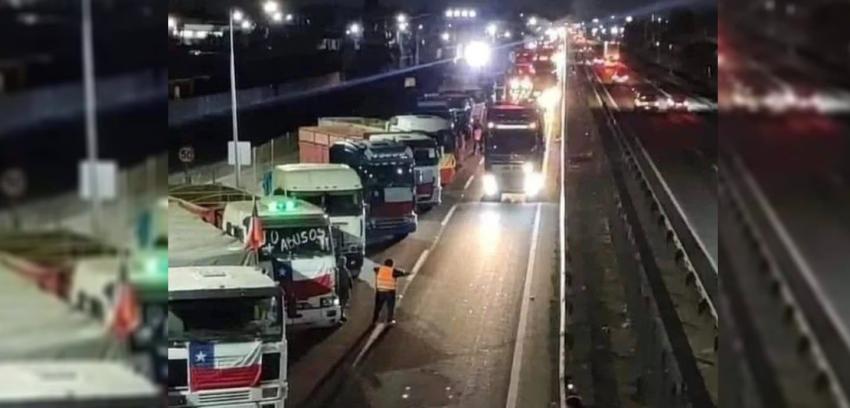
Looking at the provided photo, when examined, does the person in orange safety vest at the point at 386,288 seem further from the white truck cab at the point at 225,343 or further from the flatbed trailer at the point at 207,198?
the white truck cab at the point at 225,343

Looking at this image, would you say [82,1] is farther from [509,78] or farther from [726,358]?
[509,78]

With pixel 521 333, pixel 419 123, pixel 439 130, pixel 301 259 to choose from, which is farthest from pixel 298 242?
pixel 439 130

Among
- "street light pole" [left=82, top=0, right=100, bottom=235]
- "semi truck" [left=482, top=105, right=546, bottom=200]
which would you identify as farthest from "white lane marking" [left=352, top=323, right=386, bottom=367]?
"semi truck" [left=482, top=105, right=546, bottom=200]

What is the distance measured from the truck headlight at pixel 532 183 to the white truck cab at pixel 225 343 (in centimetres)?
950

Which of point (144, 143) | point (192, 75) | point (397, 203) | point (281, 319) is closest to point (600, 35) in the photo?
point (192, 75)

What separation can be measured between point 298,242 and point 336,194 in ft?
6.63

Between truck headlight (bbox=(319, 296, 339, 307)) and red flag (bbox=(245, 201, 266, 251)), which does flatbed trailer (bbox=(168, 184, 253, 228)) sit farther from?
truck headlight (bbox=(319, 296, 339, 307))

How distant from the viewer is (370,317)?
9.20m

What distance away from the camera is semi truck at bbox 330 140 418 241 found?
12.3 metres

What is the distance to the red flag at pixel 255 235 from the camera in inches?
331

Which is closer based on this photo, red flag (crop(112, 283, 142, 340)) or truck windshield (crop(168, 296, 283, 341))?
red flag (crop(112, 283, 142, 340))

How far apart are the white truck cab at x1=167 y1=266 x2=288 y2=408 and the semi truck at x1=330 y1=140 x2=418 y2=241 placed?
5.97 metres

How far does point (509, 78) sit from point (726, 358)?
87.7 feet

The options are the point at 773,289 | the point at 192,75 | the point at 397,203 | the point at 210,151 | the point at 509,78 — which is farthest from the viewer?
the point at 509,78
